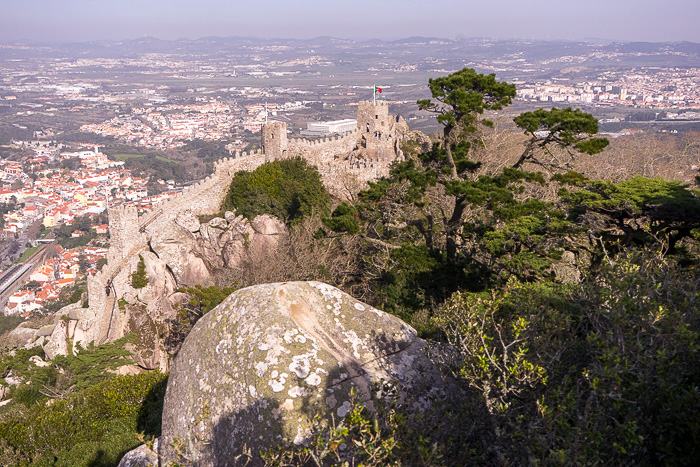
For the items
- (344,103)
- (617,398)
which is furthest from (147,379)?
(344,103)

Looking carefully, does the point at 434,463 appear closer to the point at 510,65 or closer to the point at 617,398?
the point at 617,398

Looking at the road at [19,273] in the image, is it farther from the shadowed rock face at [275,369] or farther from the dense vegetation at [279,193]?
the shadowed rock face at [275,369]

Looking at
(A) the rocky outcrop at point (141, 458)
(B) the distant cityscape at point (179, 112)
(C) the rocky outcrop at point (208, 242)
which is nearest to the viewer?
(A) the rocky outcrop at point (141, 458)

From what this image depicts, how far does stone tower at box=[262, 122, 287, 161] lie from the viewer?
2486cm

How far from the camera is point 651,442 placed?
11.7ft

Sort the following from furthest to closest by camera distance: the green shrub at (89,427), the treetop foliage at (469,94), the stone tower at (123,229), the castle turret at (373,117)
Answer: the castle turret at (373,117) < the stone tower at (123,229) < the treetop foliage at (469,94) < the green shrub at (89,427)

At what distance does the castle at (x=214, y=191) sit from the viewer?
18.5 metres

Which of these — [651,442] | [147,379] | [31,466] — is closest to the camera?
[651,442]

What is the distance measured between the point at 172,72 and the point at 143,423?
207465 mm

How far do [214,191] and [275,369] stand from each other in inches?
758

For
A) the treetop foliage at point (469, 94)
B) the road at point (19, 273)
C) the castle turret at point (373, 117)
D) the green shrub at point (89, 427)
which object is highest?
the treetop foliage at point (469, 94)

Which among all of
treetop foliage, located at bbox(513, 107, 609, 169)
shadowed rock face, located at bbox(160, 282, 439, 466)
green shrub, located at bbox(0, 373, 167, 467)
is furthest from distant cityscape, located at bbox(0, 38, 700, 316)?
shadowed rock face, located at bbox(160, 282, 439, 466)

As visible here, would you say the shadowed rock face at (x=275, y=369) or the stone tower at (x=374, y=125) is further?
the stone tower at (x=374, y=125)

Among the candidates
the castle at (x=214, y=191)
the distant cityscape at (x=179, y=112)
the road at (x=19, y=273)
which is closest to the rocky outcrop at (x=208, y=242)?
the castle at (x=214, y=191)
